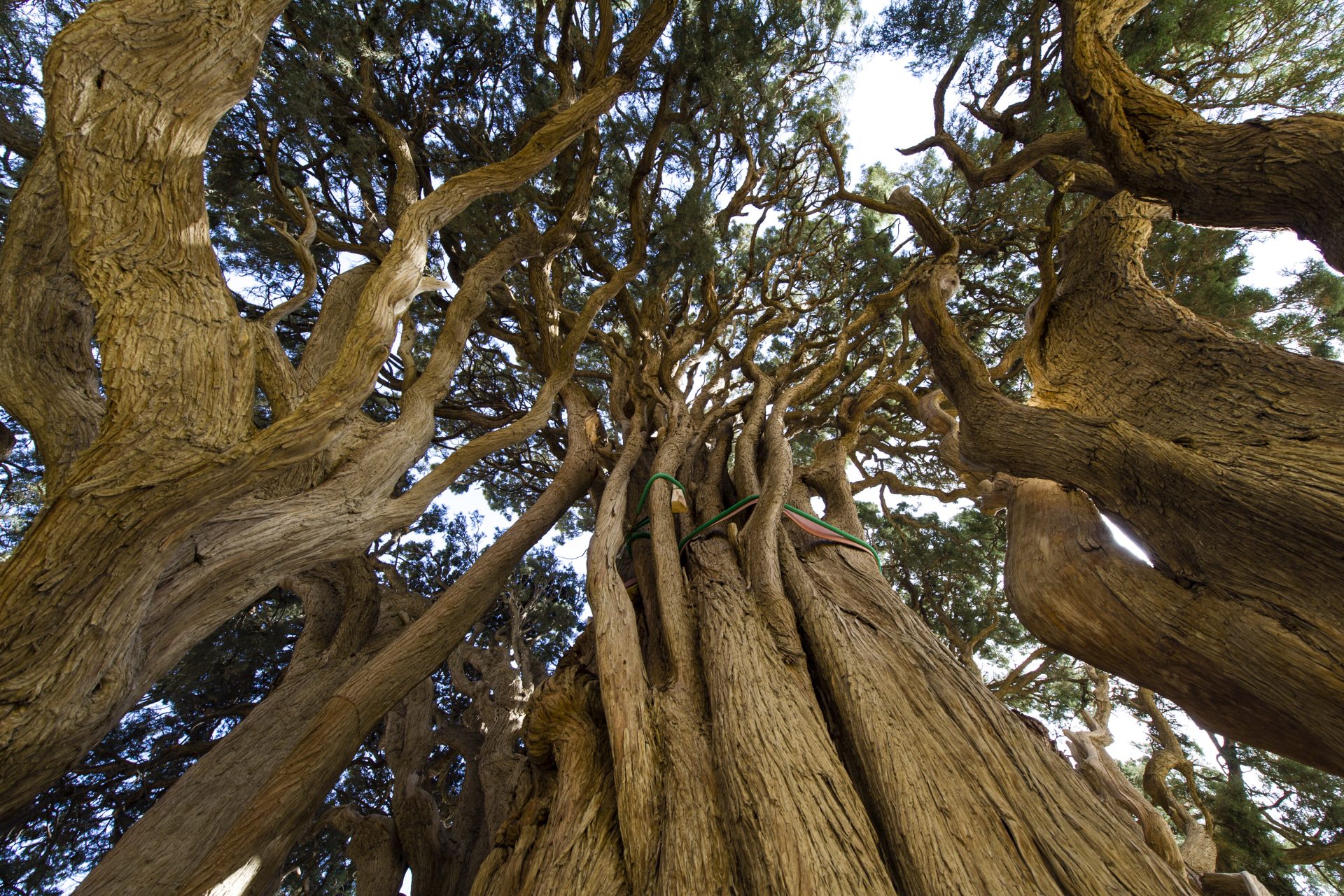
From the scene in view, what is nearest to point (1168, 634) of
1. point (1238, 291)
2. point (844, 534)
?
point (844, 534)

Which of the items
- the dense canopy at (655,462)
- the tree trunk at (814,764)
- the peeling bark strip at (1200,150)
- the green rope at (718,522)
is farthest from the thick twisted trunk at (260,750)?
the peeling bark strip at (1200,150)

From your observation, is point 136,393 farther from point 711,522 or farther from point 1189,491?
point 1189,491

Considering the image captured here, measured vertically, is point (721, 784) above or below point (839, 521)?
below

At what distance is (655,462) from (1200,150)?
2844 millimetres

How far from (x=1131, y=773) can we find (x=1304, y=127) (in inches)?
336

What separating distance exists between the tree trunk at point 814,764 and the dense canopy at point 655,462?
1 cm

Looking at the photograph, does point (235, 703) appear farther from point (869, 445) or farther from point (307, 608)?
point (869, 445)

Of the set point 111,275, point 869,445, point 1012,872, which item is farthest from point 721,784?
point 869,445

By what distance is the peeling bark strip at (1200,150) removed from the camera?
1778mm

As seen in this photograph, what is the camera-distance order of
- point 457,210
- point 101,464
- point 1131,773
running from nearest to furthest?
1. point 101,464
2. point 457,210
3. point 1131,773

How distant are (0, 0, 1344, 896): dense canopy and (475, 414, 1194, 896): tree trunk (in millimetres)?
14

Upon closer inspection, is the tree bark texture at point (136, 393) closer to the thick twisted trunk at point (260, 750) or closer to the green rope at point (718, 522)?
the thick twisted trunk at point (260, 750)

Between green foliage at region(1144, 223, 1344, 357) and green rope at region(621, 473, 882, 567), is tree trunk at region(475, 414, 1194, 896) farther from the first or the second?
green foliage at region(1144, 223, 1344, 357)

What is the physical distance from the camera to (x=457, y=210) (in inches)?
124
